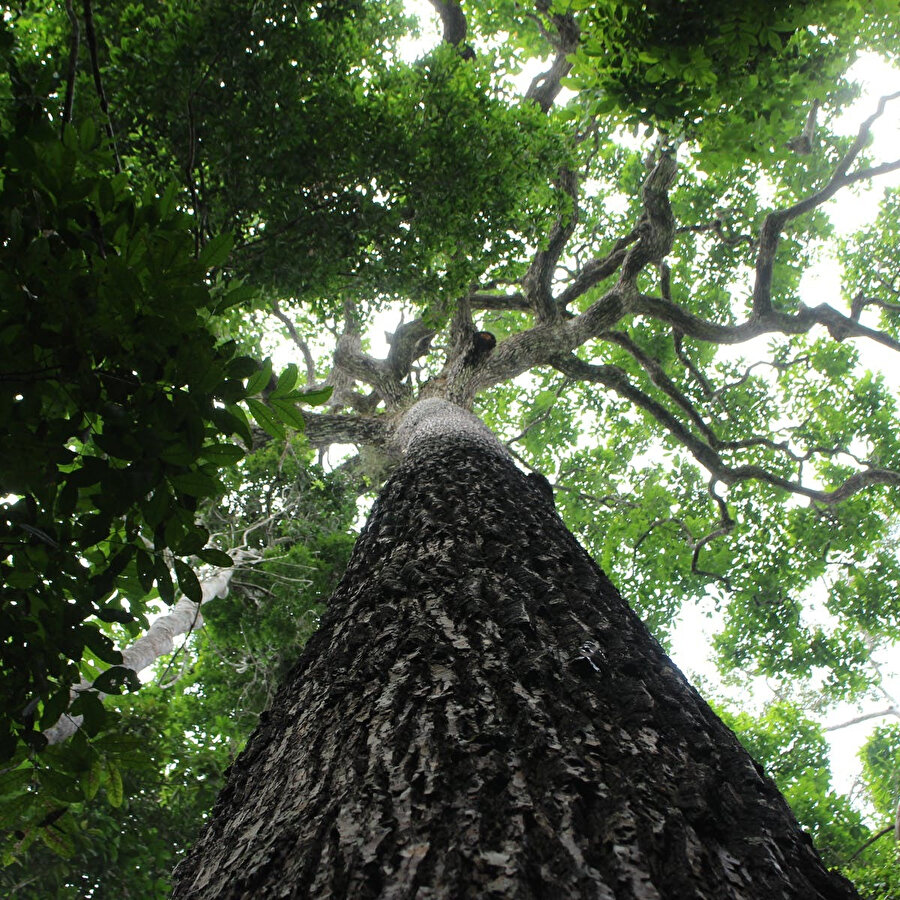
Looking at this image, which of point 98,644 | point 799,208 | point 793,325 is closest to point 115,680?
point 98,644

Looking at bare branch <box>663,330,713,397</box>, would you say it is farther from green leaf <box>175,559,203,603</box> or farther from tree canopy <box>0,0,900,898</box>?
green leaf <box>175,559,203,603</box>

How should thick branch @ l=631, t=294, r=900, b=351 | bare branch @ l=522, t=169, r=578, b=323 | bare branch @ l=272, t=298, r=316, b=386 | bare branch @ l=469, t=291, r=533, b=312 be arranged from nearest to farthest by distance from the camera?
bare branch @ l=522, t=169, r=578, b=323
thick branch @ l=631, t=294, r=900, b=351
bare branch @ l=469, t=291, r=533, b=312
bare branch @ l=272, t=298, r=316, b=386

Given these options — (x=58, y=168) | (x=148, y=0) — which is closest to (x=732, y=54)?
(x=58, y=168)

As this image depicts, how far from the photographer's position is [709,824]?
3.28 feet

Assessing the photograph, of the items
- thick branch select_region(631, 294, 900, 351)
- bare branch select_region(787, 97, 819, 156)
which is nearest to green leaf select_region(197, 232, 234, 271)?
thick branch select_region(631, 294, 900, 351)

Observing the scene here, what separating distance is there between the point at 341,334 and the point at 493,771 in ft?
34.8

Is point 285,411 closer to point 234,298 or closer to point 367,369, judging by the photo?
point 234,298

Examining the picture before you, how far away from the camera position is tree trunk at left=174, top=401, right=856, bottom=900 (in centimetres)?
89

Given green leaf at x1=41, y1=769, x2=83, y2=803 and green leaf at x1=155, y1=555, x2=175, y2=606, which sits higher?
green leaf at x1=155, y1=555, x2=175, y2=606

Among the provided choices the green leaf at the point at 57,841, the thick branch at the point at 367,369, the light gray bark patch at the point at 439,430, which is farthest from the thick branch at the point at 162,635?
the thick branch at the point at 367,369

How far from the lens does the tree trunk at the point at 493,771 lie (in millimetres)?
890

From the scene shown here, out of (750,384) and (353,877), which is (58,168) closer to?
(353,877)

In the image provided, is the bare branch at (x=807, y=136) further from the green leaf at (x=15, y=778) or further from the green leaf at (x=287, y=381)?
the green leaf at (x=15, y=778)

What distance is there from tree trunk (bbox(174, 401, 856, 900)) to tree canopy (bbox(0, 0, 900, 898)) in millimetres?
657
